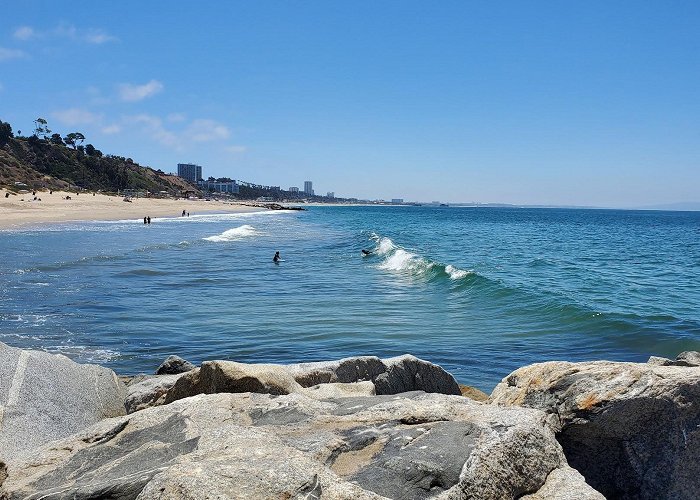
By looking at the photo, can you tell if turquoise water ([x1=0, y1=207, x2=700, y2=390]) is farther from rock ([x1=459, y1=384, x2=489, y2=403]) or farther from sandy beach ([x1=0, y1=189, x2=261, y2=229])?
sandy beach ([x1=0, y1=189, x2=261, y2=229])

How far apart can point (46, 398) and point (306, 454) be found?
12.8 ft

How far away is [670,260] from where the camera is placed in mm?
39125

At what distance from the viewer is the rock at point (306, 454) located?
10.8 feet

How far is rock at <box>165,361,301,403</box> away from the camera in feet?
20.5

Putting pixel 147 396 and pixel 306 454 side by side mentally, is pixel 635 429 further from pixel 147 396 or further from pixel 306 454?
pixel 147 396

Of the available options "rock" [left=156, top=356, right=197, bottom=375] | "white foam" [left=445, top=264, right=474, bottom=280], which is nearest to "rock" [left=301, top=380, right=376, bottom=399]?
"rock" [left=156, top=356, right=197, bottom=375]

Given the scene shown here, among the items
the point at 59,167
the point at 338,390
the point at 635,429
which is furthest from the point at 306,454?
the point at 59,167

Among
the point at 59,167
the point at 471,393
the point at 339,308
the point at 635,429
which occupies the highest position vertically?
the point at 59,167

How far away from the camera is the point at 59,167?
14025 cm

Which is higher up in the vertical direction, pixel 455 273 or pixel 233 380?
pixel 233 380

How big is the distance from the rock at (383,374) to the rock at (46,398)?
2.37 meters

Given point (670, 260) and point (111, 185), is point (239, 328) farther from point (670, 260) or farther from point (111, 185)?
point (111, 185)

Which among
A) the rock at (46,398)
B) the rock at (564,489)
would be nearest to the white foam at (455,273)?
the rock at (46,398)

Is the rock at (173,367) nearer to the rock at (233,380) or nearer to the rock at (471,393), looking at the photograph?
the rock at (233,380)
